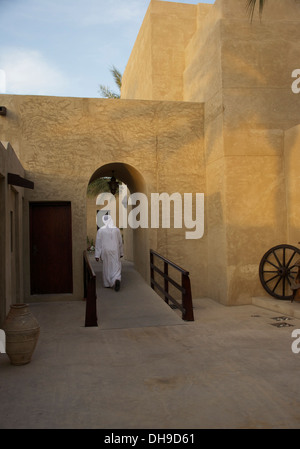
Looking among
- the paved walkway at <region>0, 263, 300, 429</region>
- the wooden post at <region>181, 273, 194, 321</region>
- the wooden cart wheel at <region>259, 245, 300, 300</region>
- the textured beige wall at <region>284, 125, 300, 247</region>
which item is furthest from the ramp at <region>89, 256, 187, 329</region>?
the textured beige wall at <region>284, 125, 300, 247</region>

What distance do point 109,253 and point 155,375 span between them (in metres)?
5.12

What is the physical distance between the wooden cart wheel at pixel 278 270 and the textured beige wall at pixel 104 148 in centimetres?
153

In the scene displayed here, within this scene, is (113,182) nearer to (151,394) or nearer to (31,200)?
(31,200)

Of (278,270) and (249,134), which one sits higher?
(249,134)

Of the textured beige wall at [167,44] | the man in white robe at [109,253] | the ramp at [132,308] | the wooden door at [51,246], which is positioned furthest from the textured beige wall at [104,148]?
the textured beige wall at [167,44]

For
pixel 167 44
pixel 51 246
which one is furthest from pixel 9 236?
pixel 167 44

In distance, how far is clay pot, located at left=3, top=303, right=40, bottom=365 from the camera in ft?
15.3

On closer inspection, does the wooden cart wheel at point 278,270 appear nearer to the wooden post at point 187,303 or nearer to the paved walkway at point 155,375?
the paved walkway at point 155,375

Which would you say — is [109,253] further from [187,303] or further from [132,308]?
[187,303]

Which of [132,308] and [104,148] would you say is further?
[104,148]

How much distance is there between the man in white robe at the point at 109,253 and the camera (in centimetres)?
909

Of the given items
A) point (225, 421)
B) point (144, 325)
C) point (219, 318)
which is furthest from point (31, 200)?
point (225, 421)

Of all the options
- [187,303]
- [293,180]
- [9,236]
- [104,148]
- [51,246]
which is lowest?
[187,303]

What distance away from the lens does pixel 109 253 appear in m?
9.30
